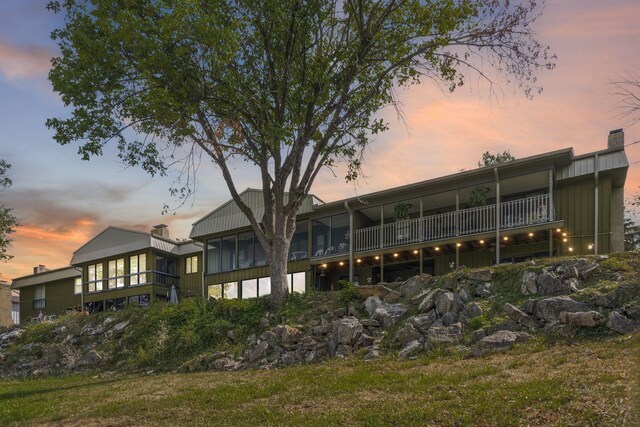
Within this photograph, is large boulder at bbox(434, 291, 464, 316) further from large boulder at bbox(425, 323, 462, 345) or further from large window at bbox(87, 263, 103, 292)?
large window at bbox(87, 263, 103, 292)

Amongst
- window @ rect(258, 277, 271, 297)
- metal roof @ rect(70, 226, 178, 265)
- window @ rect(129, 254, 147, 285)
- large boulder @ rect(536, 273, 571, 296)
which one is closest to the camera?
large boulder @ rect(536, 273, 571, 296)

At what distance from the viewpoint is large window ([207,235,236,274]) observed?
96.1 feet

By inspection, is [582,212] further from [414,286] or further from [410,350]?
[410,350]

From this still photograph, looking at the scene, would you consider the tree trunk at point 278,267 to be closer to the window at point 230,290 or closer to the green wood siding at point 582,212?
the green wood siding at point 582,212

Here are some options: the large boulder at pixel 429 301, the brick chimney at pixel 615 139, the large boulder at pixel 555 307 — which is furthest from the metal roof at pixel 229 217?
the large boulder at pixel 555 307

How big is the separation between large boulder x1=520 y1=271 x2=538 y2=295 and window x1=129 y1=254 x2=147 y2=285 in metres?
26.2

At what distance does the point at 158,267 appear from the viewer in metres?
33.9

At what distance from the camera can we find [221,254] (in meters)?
29.7

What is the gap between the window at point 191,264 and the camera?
3419 centimetres

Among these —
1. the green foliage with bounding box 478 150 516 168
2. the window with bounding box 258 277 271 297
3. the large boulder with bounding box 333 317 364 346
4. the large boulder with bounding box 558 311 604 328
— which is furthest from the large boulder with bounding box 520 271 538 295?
the green foliage with bounding box 478 150 516 168

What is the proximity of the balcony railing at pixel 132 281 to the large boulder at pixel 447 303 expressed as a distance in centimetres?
2418

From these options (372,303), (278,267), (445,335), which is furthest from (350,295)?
(445,335)

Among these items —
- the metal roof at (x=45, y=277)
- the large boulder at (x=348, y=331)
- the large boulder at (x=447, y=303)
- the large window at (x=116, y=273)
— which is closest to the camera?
the large boulder at (x=447, y=303)

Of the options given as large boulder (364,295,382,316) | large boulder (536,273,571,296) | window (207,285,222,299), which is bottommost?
window (207,285,222,299)
